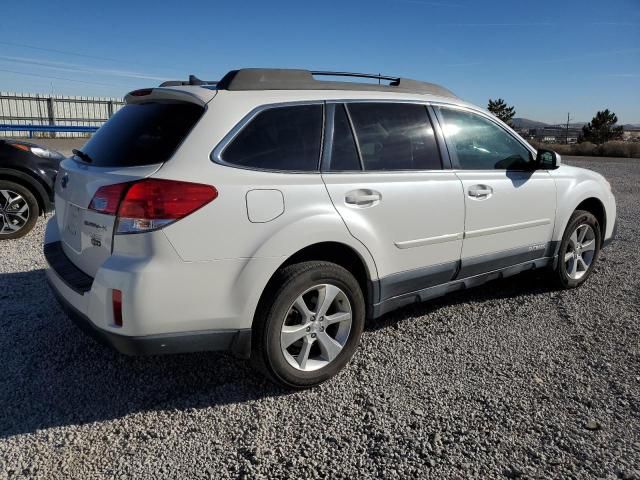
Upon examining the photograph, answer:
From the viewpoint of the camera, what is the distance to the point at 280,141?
2971 millimetres

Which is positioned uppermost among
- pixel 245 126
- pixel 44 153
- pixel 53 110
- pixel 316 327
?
pixel 53 110

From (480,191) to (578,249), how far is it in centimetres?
171

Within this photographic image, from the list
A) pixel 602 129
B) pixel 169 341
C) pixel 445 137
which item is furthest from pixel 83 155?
pixel 602 129

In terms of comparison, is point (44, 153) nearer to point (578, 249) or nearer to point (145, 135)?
point (145, 135)

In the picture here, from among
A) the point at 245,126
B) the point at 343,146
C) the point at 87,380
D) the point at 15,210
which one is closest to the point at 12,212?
the point at 15,210

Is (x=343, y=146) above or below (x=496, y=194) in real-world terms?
above

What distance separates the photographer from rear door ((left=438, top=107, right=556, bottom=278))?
3.86 m

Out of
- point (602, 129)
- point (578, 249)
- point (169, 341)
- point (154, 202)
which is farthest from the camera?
point (602, 129)

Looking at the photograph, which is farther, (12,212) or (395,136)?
(12,212)

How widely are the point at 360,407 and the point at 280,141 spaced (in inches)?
61.2

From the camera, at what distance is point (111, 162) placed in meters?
2.87

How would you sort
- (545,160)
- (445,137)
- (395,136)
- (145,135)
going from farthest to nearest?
(545,160) < (445,137) < (395,136) < (145,135)

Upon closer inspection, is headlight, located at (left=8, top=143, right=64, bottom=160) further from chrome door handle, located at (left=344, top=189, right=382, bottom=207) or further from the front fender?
the front fender

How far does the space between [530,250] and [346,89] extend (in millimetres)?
2180
